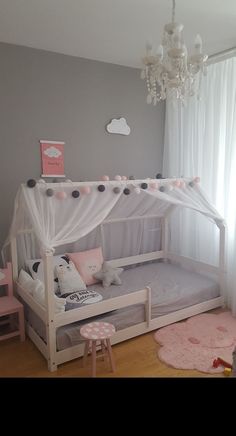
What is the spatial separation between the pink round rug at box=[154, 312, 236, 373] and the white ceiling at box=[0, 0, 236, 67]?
9.31 ft

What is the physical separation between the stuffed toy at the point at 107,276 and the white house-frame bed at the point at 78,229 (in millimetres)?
526

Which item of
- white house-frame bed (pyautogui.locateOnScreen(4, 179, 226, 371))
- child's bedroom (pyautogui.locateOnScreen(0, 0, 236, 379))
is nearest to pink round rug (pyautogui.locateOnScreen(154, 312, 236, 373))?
child's bedroom (pyautogui.locateOnScreen(0, 0, 236, 379))

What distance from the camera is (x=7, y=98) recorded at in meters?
3.26

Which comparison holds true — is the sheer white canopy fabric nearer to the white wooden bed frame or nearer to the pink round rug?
the white wooden bed frame

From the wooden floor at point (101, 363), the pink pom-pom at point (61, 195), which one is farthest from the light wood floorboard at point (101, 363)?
the pink pom-pom at point (61, 195)

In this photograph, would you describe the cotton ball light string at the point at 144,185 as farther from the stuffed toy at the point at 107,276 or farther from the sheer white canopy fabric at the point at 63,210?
the stuffed toy at the point at 107,276

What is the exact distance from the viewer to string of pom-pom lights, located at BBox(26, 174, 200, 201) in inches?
104

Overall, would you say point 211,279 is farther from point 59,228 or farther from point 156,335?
point 59,228

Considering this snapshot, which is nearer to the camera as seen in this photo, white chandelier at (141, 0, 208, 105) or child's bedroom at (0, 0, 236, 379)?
white chandelier at (141, 0, 208, 105)

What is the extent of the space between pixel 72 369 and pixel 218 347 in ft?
4.34

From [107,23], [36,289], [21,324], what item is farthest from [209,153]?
[21,324]

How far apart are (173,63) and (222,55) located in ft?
6.40

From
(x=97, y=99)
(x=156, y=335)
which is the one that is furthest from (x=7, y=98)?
(x=156, y=335)

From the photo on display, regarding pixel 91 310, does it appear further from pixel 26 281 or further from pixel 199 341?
pixel 199 341
